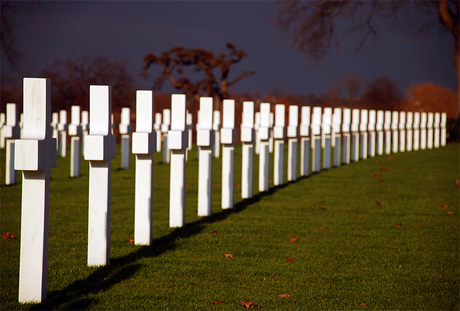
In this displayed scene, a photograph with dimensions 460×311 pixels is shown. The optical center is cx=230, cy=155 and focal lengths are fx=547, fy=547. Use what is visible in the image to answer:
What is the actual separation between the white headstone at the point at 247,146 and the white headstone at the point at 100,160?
13.3 ft

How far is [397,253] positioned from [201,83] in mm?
29958

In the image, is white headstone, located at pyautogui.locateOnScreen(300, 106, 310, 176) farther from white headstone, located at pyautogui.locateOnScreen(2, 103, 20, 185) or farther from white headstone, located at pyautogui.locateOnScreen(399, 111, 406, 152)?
white headstone, located at pyautogui.locateOnScreen(399, 111, 406, 152)

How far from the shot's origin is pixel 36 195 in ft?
12.5

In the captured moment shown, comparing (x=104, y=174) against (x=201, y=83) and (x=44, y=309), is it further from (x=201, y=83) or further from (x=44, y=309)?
(x=201, y=83)

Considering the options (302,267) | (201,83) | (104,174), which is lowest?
(302,267)

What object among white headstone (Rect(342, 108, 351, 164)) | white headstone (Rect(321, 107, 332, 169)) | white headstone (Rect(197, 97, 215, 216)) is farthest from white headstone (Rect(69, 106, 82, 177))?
white headstone (Rect(342, 108, 351, 164))

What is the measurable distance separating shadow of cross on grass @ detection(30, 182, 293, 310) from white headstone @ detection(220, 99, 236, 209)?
1.28 metres

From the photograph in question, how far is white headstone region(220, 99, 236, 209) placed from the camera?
7833 millimetres

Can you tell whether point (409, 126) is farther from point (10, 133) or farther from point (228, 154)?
point (10, 133)

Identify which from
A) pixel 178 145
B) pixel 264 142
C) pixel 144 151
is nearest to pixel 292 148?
pixel 264 142

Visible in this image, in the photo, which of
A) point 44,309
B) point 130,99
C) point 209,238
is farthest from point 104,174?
point 130,99

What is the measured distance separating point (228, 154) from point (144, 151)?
2.60 metres

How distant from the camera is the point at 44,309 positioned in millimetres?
3830

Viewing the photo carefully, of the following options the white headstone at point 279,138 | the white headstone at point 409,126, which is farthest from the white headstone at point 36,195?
the white headstone at point 409,126
